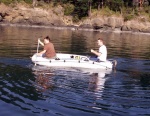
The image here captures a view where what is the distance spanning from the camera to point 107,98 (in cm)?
1255

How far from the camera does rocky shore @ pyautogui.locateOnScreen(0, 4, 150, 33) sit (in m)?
70.6

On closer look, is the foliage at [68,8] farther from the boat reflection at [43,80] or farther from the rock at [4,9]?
the boat reflection at [43,80]

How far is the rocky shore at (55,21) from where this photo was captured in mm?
70625

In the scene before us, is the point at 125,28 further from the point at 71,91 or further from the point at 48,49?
the point at 71,91

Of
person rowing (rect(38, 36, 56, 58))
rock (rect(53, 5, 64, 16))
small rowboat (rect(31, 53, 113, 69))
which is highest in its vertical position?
rock (rect(53, 5, 64, 16))

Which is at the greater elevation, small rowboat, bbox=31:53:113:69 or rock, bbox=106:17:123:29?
rock, bbox=106:17:123:29

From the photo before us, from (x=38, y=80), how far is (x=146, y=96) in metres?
5.05

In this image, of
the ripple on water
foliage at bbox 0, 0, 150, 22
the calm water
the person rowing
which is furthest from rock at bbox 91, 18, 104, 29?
the ripple on water

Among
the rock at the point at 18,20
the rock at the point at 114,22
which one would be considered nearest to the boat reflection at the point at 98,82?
the rock at the point at 114,22

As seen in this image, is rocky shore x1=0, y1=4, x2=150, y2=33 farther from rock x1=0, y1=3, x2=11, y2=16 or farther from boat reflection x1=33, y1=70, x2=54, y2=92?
boat reflection x1=33, y1=70, x2=54, y2=92

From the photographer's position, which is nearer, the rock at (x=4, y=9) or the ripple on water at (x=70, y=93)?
the ripple on water at (x=70, y=93)

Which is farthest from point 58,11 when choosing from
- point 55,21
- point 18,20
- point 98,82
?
point 98,82

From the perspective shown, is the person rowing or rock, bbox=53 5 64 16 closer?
the person rowing

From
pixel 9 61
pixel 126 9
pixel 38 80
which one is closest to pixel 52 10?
pixel 126 9
